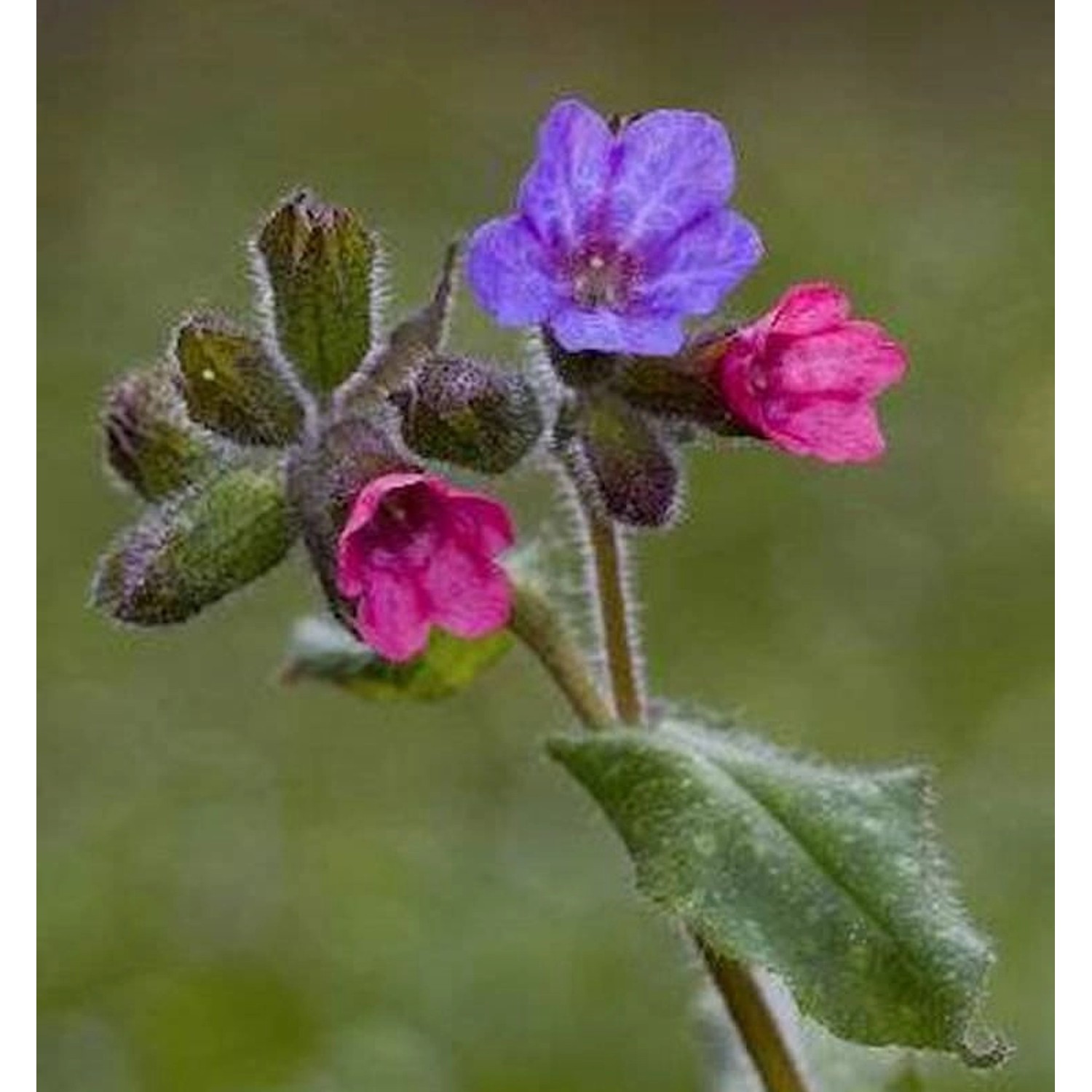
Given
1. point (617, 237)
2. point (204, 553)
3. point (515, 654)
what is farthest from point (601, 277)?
point (515, 654)

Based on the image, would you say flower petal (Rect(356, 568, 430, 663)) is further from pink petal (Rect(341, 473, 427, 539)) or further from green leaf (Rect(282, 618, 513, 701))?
green leaf (Rect(282, 618, 513, 701))

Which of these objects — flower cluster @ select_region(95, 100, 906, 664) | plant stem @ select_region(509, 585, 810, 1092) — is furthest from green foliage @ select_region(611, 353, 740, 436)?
plant stem @ select_region(509, 585, 810, 1092)

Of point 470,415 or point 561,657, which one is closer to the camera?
point 470,415

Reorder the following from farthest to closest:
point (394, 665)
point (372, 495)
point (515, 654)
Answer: point (515, 654)
point (394, 665)
point (372, 495)

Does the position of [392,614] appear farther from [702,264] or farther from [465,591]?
[702,264]

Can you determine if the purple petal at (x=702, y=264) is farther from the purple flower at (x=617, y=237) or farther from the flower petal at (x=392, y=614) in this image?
the flower petal at (x=392, y=614)
